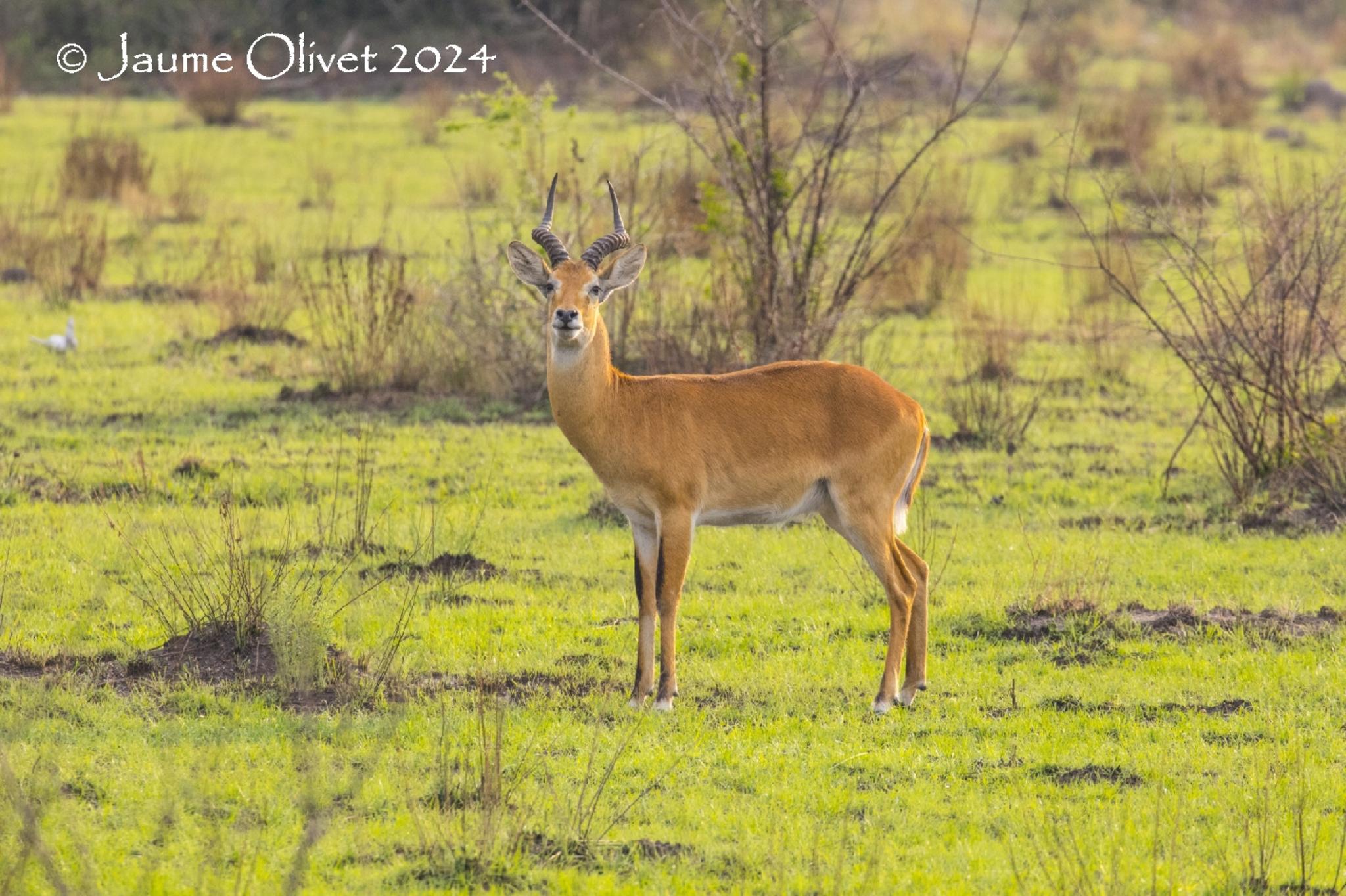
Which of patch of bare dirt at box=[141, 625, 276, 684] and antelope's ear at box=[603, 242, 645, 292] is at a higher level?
antelope's ear at box=[603, 242, 645, 292]

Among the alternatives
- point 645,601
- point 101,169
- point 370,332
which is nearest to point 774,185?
point 370,332

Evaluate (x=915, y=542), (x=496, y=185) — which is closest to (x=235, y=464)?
(x=915, y=542)

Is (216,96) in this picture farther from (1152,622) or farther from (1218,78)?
(1152,622)

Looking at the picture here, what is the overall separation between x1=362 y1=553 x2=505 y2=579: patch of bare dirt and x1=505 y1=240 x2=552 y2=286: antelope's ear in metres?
2.14

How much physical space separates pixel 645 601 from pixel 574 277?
51.3 inches

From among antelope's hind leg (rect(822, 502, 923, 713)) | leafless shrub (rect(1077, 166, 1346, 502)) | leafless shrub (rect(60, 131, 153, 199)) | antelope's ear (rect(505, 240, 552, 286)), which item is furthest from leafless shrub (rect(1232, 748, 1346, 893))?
leafless shrub (rect(60, 131, 153, 199))

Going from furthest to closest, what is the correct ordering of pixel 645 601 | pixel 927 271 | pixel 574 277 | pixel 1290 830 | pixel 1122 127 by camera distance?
1. pixel 1122 127
2. pixel 927 271
3. pixel 645 601
4. pixel 574 277
5. pixel 1290 830

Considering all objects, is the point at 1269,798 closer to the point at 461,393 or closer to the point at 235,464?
the point at 235,464

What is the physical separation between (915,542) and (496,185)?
9178mm

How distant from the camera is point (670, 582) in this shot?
23.0ft

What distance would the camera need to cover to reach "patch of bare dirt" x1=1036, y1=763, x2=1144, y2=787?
20.4ft

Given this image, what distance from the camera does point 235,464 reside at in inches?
429

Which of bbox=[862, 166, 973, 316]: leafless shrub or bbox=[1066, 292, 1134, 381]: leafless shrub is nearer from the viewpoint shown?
bbox=[1066, 292, 1134, 381]: leafless shrub

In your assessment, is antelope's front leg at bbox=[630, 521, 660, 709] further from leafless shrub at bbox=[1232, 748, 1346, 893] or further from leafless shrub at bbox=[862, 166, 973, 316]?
leafless shrub at bbox=[862, 166, 973, 316]
